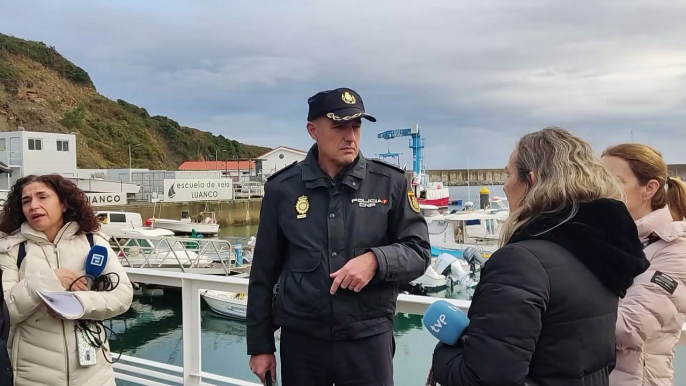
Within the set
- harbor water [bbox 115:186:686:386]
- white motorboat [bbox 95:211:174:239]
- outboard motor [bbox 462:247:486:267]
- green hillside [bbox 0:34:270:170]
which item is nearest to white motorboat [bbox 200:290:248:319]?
harbor water [bbox 115:186:686:386]

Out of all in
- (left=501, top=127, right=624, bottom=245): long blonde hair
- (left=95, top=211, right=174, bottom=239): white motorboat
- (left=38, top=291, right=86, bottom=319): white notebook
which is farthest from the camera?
(left=95, top=211, right=174, bottom=239): white motorboat

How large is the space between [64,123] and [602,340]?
60.8 meters

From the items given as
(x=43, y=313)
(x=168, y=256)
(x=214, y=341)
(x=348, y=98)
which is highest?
(x=348, y=98)

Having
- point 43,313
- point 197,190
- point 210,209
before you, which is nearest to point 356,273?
point 43,313

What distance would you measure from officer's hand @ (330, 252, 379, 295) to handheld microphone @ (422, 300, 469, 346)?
40 cm

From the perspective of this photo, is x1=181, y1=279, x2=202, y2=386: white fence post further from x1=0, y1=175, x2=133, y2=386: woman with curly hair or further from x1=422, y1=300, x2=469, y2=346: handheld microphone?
x1=422, y1=300, x2=469, y2=346: handheld microphone

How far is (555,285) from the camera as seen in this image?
1308 mm

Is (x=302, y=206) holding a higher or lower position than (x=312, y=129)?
lower

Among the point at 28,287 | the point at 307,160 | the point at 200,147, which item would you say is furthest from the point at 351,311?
the point at 200,147

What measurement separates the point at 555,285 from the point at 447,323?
12.0 inches

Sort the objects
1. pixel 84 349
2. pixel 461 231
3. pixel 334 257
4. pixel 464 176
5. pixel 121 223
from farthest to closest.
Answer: pixel 464 176 < pixel 121 223 < pixel 461 231 < pixel 84 349 < pixel 334 257

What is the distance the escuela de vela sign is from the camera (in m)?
36.9

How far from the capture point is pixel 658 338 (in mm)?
1778

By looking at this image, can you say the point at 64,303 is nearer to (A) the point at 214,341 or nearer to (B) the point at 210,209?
(A) the point at 214,341
